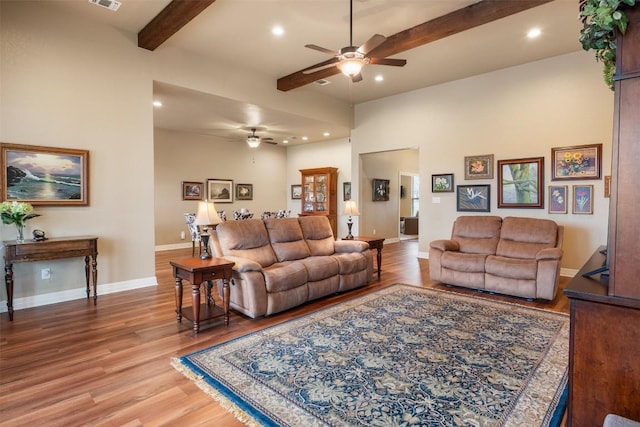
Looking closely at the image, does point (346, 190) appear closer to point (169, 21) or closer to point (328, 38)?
point (328, 38)

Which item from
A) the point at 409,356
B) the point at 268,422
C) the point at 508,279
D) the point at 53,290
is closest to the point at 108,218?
the point at 53,290

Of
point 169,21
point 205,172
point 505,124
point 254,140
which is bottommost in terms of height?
point 205,172

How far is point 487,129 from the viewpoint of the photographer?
236 inches

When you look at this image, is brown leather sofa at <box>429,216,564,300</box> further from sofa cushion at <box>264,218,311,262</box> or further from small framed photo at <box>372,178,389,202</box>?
small framed photo at <box>372,178,389,202</box>

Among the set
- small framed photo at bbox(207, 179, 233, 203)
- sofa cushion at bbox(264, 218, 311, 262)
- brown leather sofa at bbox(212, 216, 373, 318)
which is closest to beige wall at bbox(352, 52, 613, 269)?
brown leather sofa at bbox(212, 216, 373, 318)

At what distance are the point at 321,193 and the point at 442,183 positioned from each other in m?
3.82

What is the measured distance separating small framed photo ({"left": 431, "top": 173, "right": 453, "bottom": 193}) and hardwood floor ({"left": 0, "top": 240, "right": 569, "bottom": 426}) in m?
2.66

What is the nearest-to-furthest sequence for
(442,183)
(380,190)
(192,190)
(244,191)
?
(442,183), (192,190), (380,190), (244,191)

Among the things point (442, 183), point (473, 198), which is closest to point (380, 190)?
point (442, 183)

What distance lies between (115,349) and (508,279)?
422cm

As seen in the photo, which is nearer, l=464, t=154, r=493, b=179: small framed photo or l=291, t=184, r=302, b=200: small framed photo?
l=464, t=154, r=493, b=179: small framed photo

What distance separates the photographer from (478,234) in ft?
16.2

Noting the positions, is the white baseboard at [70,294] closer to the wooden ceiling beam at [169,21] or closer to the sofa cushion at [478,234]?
the wooden ceiling beam at [169,21]

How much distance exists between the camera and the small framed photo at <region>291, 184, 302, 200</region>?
34.9 ft
